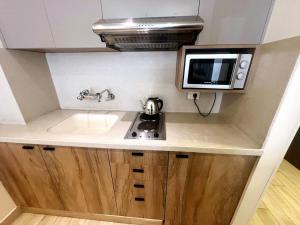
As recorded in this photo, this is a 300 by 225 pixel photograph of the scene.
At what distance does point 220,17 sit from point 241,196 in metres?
1.29

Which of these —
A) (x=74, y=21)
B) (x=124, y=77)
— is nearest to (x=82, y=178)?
(x=124, y=77)

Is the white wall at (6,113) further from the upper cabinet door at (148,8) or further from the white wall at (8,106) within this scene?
the upper cabinet door at (148,8)

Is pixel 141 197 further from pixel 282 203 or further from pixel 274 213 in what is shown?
pixel 282 203

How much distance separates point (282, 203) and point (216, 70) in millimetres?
1731

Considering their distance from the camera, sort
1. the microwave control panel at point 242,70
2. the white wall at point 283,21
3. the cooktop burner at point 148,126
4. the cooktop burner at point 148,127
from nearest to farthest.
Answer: the white wall at point 283,21 < the microwave control panel at point 242,70 < the cooktop burner at point 148,127 < the cooktop burner at point 148,126

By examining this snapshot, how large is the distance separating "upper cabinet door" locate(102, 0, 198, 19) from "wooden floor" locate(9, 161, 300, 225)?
183 cm

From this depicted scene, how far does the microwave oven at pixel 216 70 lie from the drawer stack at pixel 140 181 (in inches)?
23.8

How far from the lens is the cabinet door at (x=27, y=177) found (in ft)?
3.65

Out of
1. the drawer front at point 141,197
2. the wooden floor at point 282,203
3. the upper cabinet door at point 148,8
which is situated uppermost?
the upper cabinet door at point 148,8

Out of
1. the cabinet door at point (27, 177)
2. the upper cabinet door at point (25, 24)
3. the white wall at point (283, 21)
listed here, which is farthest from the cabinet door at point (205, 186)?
the upper cabinet door at point (25, 24)

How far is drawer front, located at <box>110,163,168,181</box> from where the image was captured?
41.0 inches

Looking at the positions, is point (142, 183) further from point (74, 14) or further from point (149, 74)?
point (74, 14)

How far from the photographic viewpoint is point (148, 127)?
119 centimetres

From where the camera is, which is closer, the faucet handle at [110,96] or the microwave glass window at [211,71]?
the microwave glass window at [211,71]
